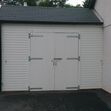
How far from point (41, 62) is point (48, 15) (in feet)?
7.06

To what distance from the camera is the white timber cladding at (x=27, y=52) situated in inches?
375

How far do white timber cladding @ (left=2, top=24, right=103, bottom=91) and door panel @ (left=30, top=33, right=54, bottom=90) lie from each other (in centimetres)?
19

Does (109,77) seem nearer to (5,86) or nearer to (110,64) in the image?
(110,64)

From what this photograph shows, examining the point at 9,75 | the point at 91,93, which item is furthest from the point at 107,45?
the point at 9,75

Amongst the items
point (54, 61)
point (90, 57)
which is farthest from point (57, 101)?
point (90, 57)

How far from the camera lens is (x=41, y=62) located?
971 centimetres

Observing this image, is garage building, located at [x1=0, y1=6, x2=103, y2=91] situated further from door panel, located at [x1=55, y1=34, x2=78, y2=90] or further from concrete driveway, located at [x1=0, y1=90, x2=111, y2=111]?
concrete driveway, located at [x1=0, y1=90, x2=111, y2=111]

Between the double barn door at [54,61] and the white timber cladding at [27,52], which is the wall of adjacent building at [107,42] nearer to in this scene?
the white timber cladding at [27,52]

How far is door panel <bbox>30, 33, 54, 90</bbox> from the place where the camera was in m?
9.65

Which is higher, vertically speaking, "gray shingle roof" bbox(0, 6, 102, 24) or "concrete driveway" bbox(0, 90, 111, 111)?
"gray shingle roof" bbox(0, 6, 102, 24)

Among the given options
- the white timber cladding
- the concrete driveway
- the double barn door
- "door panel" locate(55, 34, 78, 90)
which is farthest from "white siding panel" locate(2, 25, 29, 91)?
"door panel" locate(55, 34, 78, 90)

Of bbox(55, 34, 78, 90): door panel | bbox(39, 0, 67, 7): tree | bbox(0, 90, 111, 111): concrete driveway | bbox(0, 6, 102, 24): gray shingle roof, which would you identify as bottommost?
bbox(0, 90, 111, 111): concrete driveway

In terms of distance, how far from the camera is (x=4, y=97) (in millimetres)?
8742

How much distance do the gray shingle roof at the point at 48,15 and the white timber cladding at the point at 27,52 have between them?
0.75 ft
